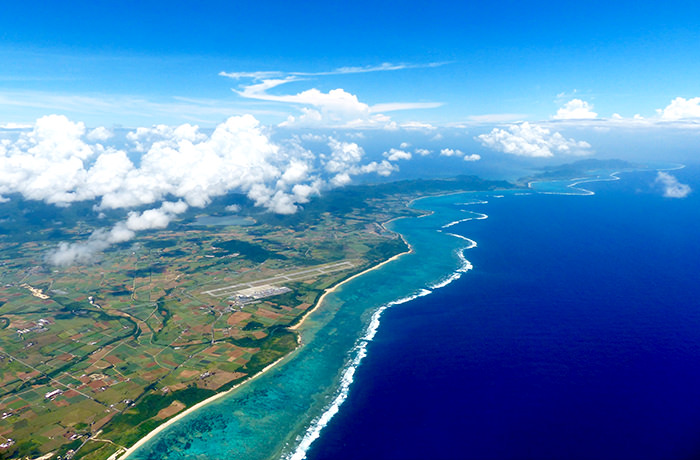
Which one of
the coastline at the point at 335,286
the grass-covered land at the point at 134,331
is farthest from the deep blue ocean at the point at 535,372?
the grass-covered land at the point at 134,331

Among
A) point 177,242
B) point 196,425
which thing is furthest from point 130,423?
point 177,242

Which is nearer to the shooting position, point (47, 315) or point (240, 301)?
point (47, 315)

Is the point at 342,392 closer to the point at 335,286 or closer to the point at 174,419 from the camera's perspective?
the point at 174,419

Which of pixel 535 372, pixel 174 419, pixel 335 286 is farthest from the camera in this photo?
pixel 335 286

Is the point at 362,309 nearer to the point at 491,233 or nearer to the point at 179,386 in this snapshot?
the point at 179,386

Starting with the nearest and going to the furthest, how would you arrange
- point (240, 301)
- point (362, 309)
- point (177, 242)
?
1. point (362, 309)
2. point (240, 301)
3. point (177, 242)

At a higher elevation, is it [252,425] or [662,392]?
[662,392]

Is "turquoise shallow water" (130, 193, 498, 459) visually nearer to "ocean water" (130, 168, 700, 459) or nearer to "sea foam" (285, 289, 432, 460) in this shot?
"sea foam" (285, 289, 432, 460)

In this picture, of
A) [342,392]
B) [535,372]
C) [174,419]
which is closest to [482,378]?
[535,372]
